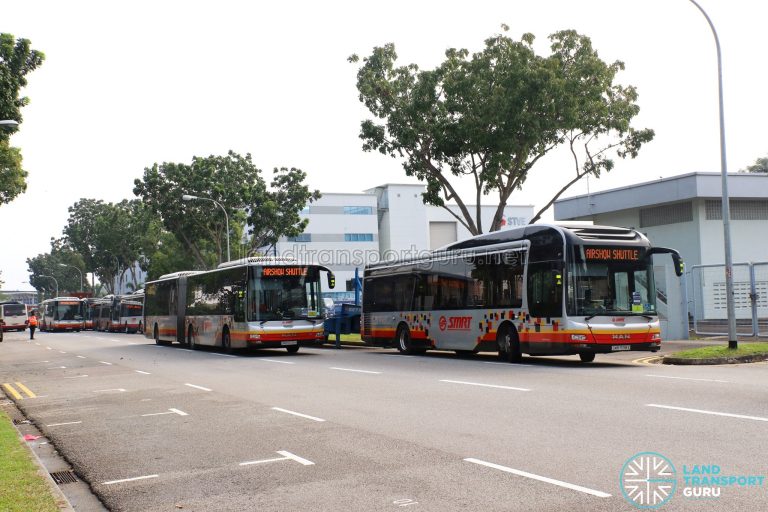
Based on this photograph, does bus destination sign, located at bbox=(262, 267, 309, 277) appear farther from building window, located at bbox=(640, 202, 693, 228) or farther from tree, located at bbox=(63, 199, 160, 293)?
tree, located at bbox=(63, 199, 160, 293)

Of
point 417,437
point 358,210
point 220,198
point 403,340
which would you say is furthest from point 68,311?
point 417,437

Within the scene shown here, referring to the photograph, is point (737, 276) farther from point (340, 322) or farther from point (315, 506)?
point (315, 506)

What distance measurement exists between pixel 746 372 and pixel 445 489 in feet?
37.3

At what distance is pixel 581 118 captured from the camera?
28062 mm

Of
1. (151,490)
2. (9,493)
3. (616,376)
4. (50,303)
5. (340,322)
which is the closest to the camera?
(9,493)

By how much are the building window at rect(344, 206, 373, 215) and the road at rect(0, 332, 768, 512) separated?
7500cm

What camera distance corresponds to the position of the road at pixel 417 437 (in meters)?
6.46

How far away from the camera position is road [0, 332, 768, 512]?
6.46 metres

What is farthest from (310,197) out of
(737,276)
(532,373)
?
(532,373)

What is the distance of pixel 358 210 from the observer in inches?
3649

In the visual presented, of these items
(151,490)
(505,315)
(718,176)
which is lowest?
(151,490)

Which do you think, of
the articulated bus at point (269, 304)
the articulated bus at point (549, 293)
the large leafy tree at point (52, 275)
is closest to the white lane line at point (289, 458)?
the articulated bus at point (549, 293)

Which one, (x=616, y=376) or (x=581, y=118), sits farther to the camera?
(x=581, y=118)

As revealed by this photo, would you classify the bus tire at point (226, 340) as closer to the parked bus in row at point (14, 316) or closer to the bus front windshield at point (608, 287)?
the bus front windshield at point (608, 287)
